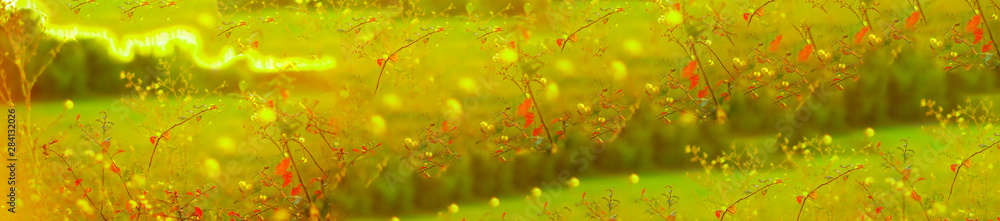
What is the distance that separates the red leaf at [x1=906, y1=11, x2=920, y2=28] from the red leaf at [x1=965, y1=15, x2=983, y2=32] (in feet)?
0.44

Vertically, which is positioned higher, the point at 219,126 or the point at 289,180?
the point at 219,126

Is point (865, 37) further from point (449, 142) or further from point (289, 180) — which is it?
point (289, 180)

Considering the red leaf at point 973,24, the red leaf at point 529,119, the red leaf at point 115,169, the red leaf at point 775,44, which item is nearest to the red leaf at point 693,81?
the red leaf at point 775,44

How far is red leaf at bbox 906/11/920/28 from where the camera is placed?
1.91 metres

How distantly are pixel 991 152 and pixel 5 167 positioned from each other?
7.81ft

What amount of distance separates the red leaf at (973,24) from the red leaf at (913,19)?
135 millimetres

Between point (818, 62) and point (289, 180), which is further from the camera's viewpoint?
point (818, 62)

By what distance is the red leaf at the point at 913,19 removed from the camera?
1913 millimetres

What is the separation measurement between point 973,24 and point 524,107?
118cm

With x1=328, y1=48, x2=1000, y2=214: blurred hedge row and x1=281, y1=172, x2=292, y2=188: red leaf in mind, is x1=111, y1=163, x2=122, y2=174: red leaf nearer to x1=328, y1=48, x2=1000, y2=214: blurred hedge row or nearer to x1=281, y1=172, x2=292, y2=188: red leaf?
x1=281, y1=172, x2=292, y2=188: red leaf

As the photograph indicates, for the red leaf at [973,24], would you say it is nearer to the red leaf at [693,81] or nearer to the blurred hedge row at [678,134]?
the blurred hedge row at [678,134]

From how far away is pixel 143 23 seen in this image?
1.73m

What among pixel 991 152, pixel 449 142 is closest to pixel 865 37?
pixel 991 152

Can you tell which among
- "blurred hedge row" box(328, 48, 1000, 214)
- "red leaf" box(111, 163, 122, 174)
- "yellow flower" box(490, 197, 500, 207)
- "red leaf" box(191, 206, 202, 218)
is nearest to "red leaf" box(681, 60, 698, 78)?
"blurred hedge row" box(328, 48, 1000, 214)
